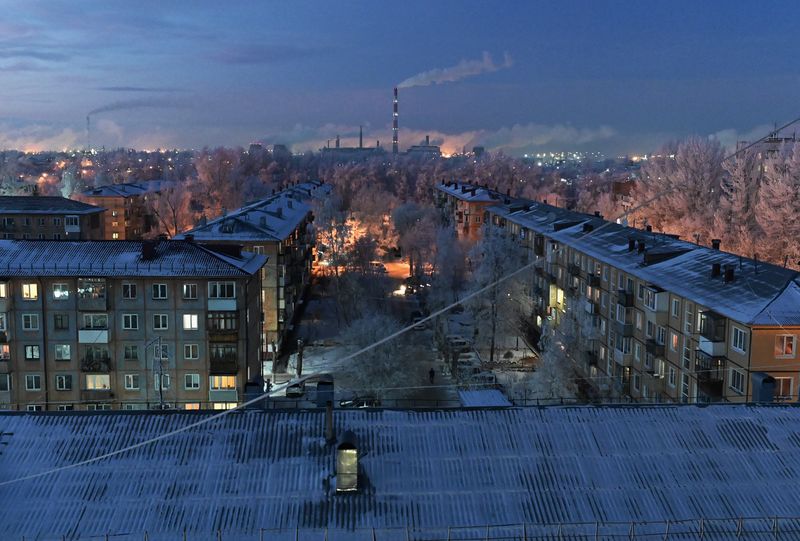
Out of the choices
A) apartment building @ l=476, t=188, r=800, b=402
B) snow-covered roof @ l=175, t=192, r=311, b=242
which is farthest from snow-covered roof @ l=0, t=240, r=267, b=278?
apartment building @ l=476, t=188, r=800, b=402

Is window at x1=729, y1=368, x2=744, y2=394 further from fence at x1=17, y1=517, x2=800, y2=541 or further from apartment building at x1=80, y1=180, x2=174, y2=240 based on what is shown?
apartment building at x1=80, y1=180, x2=174, y2=240

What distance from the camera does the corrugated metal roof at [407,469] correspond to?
10266 mm

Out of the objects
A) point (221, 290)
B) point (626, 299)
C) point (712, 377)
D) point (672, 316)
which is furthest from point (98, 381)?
point (712, 377)

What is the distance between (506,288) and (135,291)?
50.8ft

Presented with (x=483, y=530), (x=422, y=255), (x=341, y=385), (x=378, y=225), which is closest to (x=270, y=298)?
(x=341, y=385)

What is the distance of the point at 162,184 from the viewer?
265ft

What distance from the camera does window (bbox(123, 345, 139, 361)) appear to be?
24.3 m

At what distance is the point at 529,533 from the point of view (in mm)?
10016

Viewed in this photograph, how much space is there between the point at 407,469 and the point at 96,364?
15.9m

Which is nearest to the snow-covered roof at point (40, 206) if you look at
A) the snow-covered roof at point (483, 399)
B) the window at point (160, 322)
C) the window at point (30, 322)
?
the window at point (30, 322)

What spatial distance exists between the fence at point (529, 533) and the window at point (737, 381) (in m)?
9.77

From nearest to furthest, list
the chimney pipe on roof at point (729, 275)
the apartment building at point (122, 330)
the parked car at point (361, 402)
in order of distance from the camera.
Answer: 1. the chimney pipe on roof at point (729, 275)
2. the parked car at point (361, 402)
3. the apartment building at point (122, 330)

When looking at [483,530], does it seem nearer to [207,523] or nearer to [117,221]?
[207,523]

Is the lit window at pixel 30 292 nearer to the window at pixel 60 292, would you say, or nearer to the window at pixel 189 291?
the window at pixel 60 292
